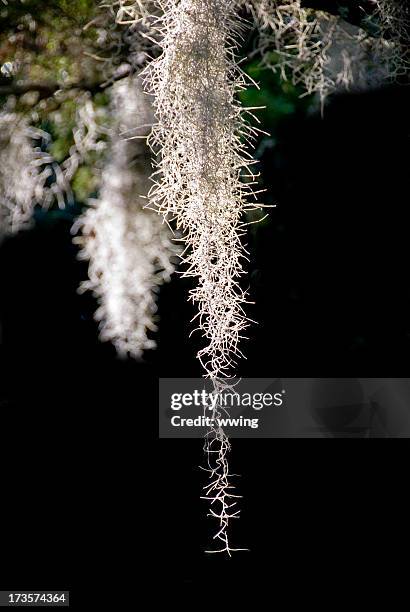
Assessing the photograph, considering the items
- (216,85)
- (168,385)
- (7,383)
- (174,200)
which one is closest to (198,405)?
(168,385)

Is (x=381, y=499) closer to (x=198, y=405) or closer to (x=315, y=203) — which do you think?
(x=198, y=405)

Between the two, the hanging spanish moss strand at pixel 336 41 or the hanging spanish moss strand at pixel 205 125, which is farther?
A: the hanging spanish moss strand at pixel 336 41

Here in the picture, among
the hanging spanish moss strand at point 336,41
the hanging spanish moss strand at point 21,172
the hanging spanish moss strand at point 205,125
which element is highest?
the hanging spanish moss strand at point 336,41

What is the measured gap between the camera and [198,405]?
1462mm

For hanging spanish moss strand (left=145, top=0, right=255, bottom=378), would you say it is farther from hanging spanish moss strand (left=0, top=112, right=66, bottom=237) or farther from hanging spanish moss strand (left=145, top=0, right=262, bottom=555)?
hanging spanish moss strand (left=0, top=112, right=66, bottom=237)

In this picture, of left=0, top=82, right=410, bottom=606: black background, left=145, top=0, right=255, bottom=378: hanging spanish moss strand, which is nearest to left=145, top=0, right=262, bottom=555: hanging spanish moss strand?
left=145, top=0, right=255, bottom=378: hanging spanish moss strand

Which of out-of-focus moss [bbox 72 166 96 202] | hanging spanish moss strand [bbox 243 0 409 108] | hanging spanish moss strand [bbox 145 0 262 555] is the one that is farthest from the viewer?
out-of-focus moss [bbox 72 166 96 202]

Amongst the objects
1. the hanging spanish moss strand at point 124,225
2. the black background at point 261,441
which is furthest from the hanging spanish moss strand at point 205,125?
the black background at point 261,441

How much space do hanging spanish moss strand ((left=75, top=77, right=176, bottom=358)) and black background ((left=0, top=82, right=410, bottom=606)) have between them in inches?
13.1

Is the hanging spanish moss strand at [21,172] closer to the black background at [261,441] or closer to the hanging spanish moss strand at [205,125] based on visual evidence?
the hanging spanish moss strand at [205,125]

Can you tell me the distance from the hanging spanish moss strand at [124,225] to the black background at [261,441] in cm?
33

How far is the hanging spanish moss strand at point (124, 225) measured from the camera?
38.6 inches

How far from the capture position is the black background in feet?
4.73

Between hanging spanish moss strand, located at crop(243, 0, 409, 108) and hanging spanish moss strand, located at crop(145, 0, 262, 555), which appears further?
hanging spanish moss strand, located at crop(243, 0, 409, 108)
